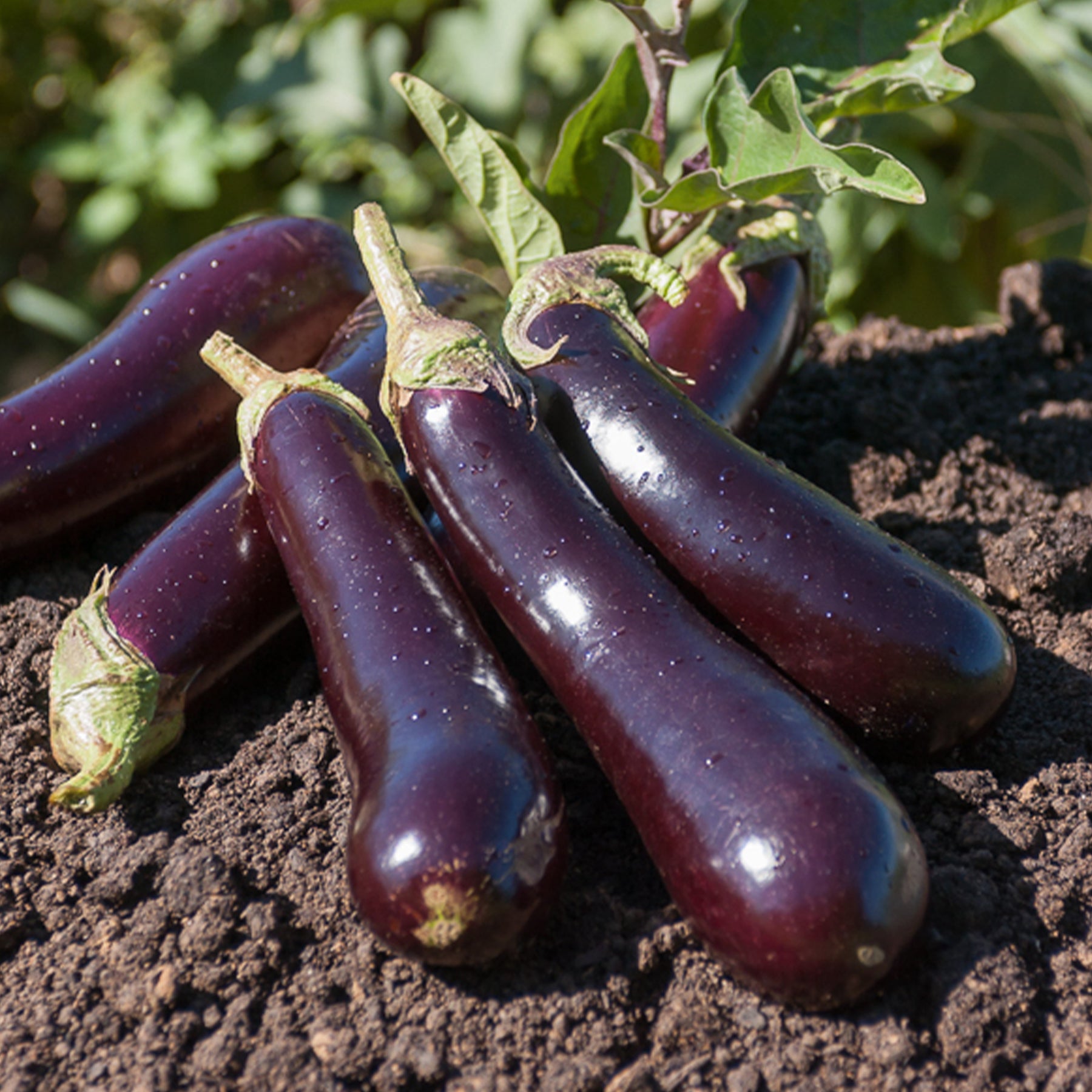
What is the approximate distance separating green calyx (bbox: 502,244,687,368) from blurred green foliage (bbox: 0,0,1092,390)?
160cm

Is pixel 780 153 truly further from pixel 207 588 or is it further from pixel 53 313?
pixel 53 313

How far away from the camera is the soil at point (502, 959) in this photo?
1479 mm

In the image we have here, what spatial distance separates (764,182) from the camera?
2.17m

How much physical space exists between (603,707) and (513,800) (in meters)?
0.19

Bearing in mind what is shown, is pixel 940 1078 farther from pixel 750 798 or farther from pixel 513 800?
pixel 513 800

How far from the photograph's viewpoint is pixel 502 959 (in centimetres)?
158

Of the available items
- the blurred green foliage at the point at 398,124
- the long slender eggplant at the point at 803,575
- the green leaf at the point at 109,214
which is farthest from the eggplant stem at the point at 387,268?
the green leaf at the point at 109,214

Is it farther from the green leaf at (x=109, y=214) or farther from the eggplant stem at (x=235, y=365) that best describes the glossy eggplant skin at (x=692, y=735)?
the green leaf at (x=109, y=214)

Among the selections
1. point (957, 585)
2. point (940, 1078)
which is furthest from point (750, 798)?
point (957, 585)

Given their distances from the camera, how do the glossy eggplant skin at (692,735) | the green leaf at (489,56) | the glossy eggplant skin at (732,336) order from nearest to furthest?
the glossy eggplant skin at (692,735)
the glossy eggplant skin at (732,336)
the green leaf at (489,56)

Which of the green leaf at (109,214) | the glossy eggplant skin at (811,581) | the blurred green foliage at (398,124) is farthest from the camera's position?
the green leaf at (109,214)

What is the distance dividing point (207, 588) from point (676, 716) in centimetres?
83

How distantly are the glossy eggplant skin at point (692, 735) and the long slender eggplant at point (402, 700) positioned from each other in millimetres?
94

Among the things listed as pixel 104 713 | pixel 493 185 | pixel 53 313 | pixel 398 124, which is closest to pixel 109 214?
pixel 53 313
